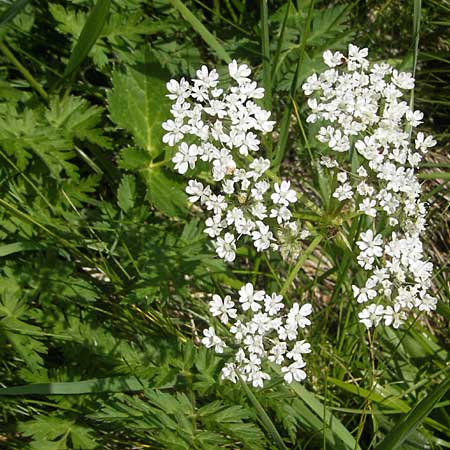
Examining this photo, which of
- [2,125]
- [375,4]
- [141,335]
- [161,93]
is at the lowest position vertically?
[141,335]

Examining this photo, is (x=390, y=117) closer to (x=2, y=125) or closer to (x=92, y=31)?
(x=92, y=31)

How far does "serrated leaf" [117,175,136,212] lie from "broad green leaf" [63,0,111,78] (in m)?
0.67

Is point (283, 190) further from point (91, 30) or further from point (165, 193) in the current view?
point (91, 30)

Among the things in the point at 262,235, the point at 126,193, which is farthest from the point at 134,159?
the point at 262,235

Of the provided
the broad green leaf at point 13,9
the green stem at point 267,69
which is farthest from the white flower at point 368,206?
the broad green leaf at point 13,9

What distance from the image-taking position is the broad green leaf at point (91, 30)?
2812mm

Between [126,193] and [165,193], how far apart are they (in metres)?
0.22

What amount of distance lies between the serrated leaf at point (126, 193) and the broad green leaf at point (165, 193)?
0.28ft

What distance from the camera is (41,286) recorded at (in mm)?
3457

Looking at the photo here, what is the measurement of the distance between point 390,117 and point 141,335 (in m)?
1.73

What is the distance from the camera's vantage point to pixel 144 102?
12.0ft

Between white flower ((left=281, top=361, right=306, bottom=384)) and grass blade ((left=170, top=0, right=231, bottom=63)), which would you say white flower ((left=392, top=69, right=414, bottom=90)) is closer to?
grass blade ((left=170, top=0, right=231, bottom=63))

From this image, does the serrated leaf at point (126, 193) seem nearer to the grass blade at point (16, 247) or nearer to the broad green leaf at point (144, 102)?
the broad green leaf at point (144, 102)

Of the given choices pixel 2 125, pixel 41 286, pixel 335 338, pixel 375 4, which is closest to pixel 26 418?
pixel 41 286
